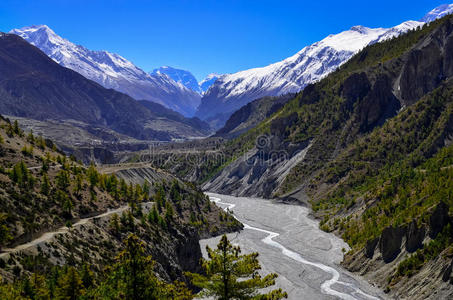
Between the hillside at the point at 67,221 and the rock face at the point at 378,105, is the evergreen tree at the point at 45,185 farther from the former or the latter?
the rock face at the point at 378,105

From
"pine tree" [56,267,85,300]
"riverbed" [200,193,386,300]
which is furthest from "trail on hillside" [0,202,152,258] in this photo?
"riverbed" [200,193,386,300]

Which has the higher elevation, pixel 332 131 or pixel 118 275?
pixel 332 131

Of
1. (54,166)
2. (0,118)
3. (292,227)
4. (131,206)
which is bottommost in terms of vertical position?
(292,227)

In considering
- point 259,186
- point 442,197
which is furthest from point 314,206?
point 442,197

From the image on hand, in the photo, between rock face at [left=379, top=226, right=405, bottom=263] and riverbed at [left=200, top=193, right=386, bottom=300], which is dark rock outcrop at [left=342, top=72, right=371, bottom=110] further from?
rock face at [left=379, top=226, right=405, bottom=263]

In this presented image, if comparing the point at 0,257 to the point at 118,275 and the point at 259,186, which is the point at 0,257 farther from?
the point at 259,186
